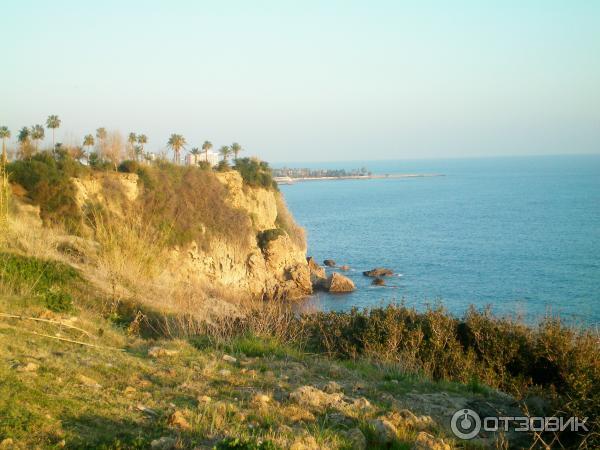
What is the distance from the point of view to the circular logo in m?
5.77

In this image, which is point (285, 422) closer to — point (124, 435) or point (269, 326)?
point (124, 435)

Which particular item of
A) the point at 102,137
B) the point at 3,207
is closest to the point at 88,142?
the point at 102,137

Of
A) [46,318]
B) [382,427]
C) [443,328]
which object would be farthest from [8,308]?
[443,328]

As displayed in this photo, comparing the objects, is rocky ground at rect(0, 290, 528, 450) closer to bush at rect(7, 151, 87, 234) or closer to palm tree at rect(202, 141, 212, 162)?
bush at rect(7, 151, 87, 234)

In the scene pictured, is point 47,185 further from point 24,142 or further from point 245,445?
point 245,445

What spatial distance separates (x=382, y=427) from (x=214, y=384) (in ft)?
7.06

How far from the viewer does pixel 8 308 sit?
879cm

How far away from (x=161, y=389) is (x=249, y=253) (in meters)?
41.1

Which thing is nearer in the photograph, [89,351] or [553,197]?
[89,351]

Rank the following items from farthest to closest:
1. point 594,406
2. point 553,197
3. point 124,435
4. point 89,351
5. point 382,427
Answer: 1. point 553,197
2. point 89,351
3. point 594,406
4. point 382,427
5. point 124,435

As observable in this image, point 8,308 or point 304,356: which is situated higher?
point 8,308

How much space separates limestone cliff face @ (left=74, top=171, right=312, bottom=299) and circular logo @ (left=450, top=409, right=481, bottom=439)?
32.5 metres

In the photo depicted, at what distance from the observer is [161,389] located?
6.12 meters

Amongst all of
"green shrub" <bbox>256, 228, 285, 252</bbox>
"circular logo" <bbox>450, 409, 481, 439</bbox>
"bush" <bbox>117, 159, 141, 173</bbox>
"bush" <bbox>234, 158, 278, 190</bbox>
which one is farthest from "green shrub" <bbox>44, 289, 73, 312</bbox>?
"bush" <bbox>234, 158, 278, 190</bbox>
